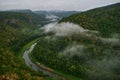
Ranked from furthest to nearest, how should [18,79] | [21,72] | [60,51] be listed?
1. [60,51]
2. [21,72]
3. [18,79]

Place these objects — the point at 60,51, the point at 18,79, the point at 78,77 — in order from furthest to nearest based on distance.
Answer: the point at 60,51, the point at 78,77, the point at 18,79

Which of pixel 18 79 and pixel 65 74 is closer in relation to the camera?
pixel 18 79

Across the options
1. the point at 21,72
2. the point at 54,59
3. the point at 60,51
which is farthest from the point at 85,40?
the point at 21,72

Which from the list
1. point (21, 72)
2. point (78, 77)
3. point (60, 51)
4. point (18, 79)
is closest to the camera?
point (18, 79)

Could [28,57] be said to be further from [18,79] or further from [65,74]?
[18,79]

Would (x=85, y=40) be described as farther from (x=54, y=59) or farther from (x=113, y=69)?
(x=113, y=69)

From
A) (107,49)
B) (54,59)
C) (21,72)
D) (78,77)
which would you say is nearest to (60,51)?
(54,59)

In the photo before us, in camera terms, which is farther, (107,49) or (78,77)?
(107,49)

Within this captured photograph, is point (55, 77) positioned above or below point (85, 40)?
below

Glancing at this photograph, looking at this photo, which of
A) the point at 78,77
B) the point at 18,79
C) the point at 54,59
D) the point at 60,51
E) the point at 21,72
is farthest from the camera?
the point at 60,51
